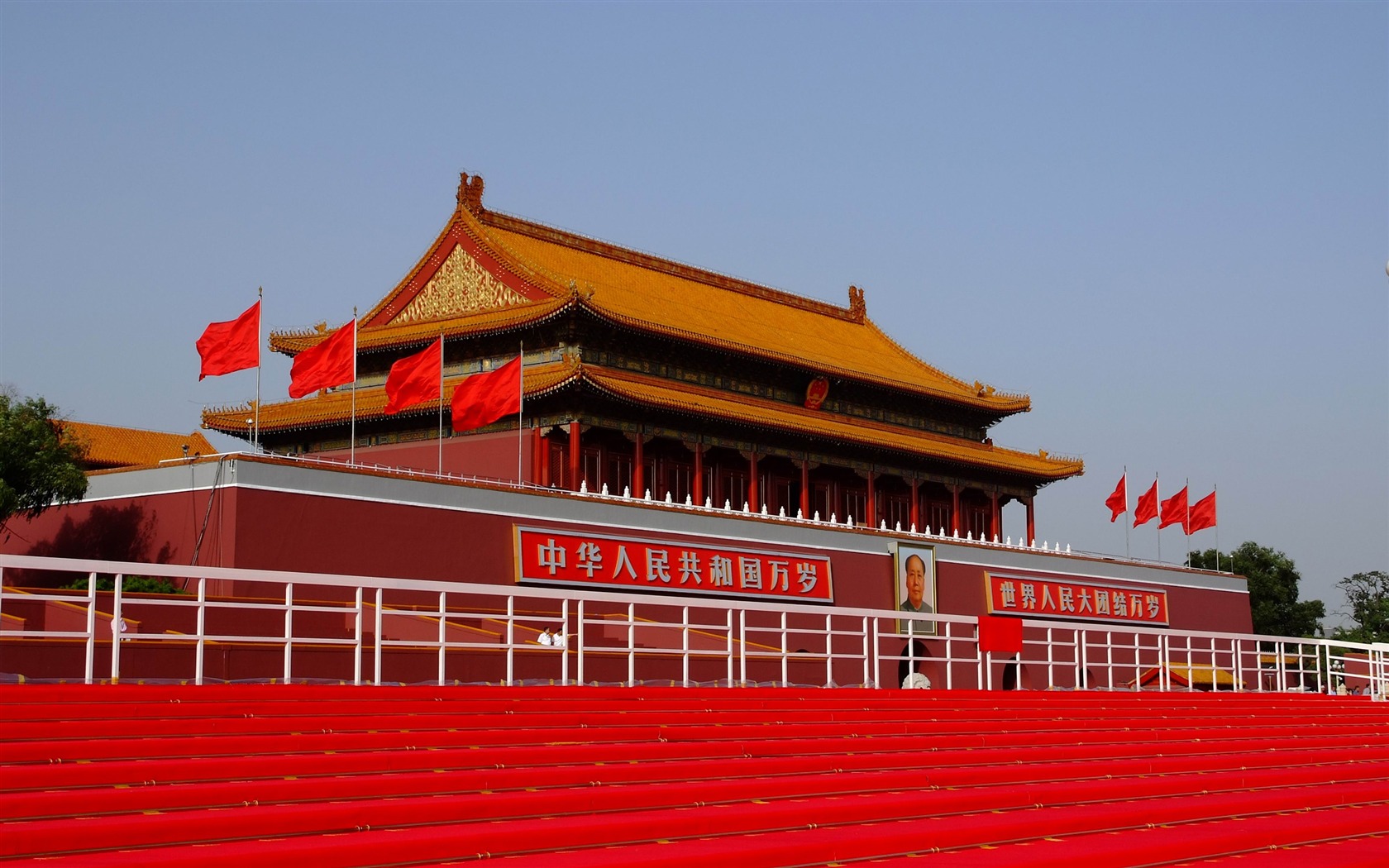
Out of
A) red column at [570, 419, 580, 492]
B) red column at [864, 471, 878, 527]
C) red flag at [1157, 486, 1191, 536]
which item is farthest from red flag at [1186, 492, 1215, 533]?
red column at [570, 419, 580, 492]

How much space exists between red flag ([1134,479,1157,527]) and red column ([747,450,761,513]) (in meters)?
10.1

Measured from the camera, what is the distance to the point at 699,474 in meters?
31.5

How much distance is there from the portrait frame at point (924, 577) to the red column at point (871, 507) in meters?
1.71

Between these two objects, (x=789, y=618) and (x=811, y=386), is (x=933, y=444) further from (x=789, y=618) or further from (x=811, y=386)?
(x=789, y=618)

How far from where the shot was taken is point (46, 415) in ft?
88.4

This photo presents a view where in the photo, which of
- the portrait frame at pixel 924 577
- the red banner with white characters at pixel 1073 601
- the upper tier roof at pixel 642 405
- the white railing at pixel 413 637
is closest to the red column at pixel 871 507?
the upper tier roof at pixel 642 405

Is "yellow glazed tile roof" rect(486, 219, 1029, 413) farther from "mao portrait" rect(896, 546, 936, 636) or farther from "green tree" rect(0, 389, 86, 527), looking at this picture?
"green tree" rect(0, 389, 86, 527)

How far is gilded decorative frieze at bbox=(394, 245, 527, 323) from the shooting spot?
31.8 meters

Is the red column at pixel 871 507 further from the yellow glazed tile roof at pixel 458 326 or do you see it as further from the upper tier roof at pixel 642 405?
the yellow glazed tile roof at pixel 458 326

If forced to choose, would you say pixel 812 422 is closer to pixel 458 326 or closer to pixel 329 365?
pixel 458 326

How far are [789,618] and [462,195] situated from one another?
437 inches

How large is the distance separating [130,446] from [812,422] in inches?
709

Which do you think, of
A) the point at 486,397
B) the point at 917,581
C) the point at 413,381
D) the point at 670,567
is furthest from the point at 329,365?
the point at 917,581

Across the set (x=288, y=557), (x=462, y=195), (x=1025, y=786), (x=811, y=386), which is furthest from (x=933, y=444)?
(x=1025, y=786)
